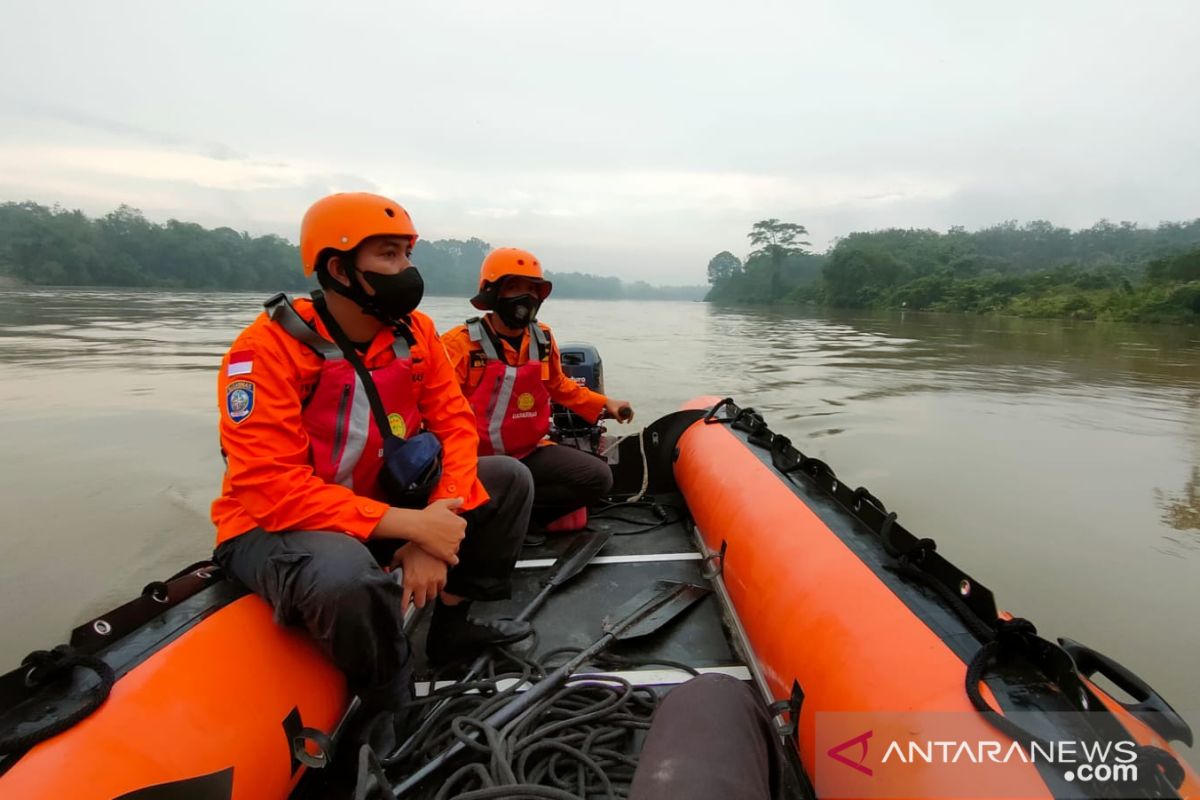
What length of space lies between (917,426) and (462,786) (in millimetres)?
7154

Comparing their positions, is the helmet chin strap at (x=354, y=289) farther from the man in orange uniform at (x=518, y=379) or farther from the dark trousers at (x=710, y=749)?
the dark trousers at (x=710, y=749)

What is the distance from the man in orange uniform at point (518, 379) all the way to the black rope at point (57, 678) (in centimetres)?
173

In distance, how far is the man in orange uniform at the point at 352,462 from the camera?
151cm

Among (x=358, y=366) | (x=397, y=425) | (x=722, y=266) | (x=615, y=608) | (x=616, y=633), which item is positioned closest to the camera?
(x=358, y=366)

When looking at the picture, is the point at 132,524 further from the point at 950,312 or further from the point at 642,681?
the point at 950,312

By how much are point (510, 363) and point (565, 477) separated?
585 millimetres

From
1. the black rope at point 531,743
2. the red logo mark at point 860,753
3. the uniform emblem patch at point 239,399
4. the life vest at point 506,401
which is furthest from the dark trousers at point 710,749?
the life vest at point 506,401

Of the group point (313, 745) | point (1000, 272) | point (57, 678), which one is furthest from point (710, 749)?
point (1000, 272)

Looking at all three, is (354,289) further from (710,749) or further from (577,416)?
(577,416)

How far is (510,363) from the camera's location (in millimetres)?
2904

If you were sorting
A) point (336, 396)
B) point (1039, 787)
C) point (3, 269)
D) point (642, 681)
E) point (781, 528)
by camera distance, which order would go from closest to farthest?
1. point (1039, 787)
2. point (336, 396)
3. point (642, 681)
4. point (781, 528)
5. point (3, 269)

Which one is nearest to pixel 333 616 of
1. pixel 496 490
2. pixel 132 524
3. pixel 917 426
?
pixel 496 490

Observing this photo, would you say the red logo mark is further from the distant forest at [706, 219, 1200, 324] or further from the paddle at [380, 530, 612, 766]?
the distant forest at [706, 219, 1200, 324]

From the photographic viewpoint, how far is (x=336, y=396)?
5.66 feet
